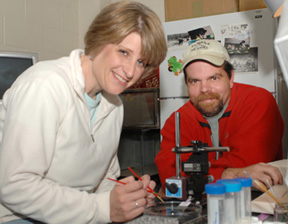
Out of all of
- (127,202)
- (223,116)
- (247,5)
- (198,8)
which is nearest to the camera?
(127,202)

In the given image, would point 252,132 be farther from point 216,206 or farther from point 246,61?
point 216,206

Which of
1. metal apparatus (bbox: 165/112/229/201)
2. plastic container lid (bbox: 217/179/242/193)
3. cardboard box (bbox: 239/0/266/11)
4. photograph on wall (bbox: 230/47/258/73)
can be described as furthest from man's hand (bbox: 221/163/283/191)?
cardboard box (bbox: 239/0/266/11)

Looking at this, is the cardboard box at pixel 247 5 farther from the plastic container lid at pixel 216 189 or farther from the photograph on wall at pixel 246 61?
the plastic container lid at pixel 216 189

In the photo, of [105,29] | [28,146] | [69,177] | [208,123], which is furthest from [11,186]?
[208,123]

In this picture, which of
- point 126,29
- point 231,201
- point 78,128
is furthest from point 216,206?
A: point 126,29

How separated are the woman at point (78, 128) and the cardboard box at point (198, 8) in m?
1.62

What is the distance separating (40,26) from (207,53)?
1880 mm

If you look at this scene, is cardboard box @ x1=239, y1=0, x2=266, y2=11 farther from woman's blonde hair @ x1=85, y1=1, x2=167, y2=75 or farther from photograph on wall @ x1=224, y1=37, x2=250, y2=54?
woman's blonde hair @ x1=85, y1=1, x2=167, y2=75

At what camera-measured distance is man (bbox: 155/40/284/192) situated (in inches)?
72.1

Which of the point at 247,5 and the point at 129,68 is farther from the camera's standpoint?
the point at 247,5

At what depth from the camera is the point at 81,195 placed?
107 centimetres

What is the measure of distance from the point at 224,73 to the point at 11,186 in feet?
4.36

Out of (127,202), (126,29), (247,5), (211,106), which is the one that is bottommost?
(127,202)

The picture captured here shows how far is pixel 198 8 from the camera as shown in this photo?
2912 mm
